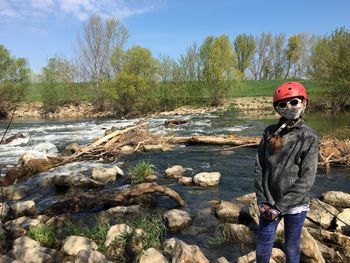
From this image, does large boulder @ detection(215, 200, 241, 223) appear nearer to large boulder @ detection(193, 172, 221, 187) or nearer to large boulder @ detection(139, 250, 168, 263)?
large boulder @ detection(193, 172, 221, 187)

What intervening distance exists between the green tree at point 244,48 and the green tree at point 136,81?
3874cm

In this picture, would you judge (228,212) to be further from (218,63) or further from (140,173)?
(218,63)

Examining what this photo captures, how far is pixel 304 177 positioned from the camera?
3213 mm

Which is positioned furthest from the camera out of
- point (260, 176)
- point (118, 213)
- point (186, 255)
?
point (118, 213)

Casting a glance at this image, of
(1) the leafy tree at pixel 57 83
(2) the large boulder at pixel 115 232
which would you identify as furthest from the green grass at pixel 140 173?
(1) the leafy tree at pixel 57 83

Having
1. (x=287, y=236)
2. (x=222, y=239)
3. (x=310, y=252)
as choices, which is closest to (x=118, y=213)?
(x=222, y=239)

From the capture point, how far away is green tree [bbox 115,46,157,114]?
3681 centimetres

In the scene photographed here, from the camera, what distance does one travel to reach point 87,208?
696 cm

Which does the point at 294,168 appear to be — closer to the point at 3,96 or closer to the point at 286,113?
the point at 286,113

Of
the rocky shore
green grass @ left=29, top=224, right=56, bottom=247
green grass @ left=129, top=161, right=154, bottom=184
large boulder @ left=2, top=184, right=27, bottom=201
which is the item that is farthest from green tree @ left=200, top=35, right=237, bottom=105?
green grass @ left=29, top=224, right=56, bottom=247

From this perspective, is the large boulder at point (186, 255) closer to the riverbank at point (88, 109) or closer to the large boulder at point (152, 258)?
the large boulder at point (152, 258)

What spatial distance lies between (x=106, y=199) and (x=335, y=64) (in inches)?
1075

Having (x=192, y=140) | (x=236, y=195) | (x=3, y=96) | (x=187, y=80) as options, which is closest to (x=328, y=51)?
(x=187, y=80)

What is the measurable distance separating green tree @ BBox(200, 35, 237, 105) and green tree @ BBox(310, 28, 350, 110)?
10990 millimetres
